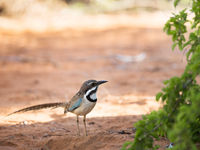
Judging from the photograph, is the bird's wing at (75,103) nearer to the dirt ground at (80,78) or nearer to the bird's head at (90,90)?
the bird's head at (90,90)

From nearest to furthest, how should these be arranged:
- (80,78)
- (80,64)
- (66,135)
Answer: (66,135), (80,78), (80,64)

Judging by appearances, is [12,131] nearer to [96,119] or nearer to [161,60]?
[96,119]

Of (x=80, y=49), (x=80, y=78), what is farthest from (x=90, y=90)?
(x=80, y=49)

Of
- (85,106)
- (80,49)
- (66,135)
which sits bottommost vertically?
(66,135)

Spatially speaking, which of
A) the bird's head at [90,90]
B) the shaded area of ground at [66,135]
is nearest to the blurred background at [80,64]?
the shaded area of ground at [66,135]

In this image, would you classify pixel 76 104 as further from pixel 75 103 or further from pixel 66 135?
pixel 66 135

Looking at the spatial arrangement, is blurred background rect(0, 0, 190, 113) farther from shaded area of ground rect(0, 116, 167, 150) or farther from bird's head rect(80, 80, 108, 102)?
bird's head rect(80, 80, 108, 102)

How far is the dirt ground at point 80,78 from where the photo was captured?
525 cm

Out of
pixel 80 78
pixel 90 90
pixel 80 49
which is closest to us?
pixel 90 90

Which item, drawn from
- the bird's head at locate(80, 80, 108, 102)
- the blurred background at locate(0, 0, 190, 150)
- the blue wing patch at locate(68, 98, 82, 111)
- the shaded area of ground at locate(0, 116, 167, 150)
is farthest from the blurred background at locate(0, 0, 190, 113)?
the blue wing patch at locate(68, 98, 82, 111)

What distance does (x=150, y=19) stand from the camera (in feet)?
68.3

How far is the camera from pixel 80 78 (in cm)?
1052

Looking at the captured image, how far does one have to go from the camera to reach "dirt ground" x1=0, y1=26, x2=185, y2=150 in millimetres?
5254

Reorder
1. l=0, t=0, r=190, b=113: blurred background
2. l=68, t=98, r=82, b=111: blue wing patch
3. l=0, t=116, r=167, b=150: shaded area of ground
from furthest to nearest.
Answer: l=0, t=0, r=190, b=113: blurred background → l=68, t=98, r=82, b=111: blue wing patch → l=0, t=116, r=167, b=150: shaded area of ground
